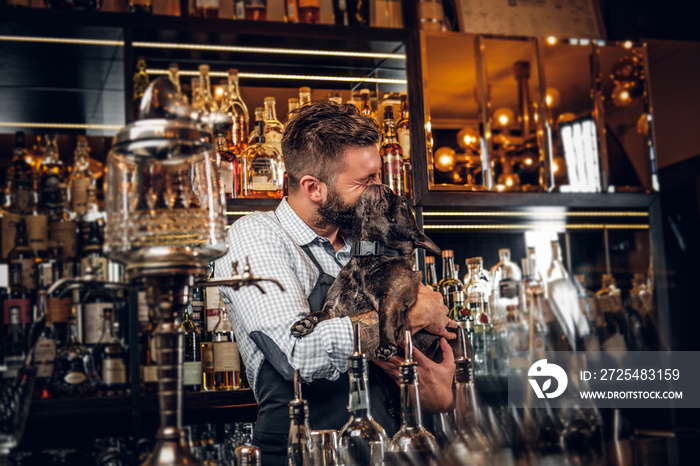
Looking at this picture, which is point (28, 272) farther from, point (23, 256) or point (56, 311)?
point (56, 311)

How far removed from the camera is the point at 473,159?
2664mm

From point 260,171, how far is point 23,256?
0.81 metres

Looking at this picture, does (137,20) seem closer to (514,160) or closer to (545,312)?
(514,160)

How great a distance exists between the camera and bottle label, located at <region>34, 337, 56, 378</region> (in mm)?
2273

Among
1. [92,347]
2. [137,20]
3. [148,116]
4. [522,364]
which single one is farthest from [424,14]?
[148,116]

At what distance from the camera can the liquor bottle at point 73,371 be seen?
227 cm

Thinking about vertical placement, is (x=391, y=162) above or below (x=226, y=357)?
above

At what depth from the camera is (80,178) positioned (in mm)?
2451

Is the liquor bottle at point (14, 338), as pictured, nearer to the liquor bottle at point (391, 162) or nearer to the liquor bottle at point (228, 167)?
the liquor bottle at point (228, 167)

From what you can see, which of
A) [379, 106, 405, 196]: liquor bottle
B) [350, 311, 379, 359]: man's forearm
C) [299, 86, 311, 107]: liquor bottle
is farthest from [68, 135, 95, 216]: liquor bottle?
[350, 311, 379, 359]: man's forearm

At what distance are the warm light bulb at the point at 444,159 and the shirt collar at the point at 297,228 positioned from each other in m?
0.68

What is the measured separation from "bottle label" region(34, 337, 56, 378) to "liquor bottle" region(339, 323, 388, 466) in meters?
1.46

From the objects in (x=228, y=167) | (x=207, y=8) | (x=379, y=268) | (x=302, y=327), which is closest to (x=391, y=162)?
(x=228, y=167)

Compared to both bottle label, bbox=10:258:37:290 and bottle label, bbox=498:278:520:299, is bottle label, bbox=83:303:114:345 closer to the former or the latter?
bottle label, bbox=10:258:37:290
